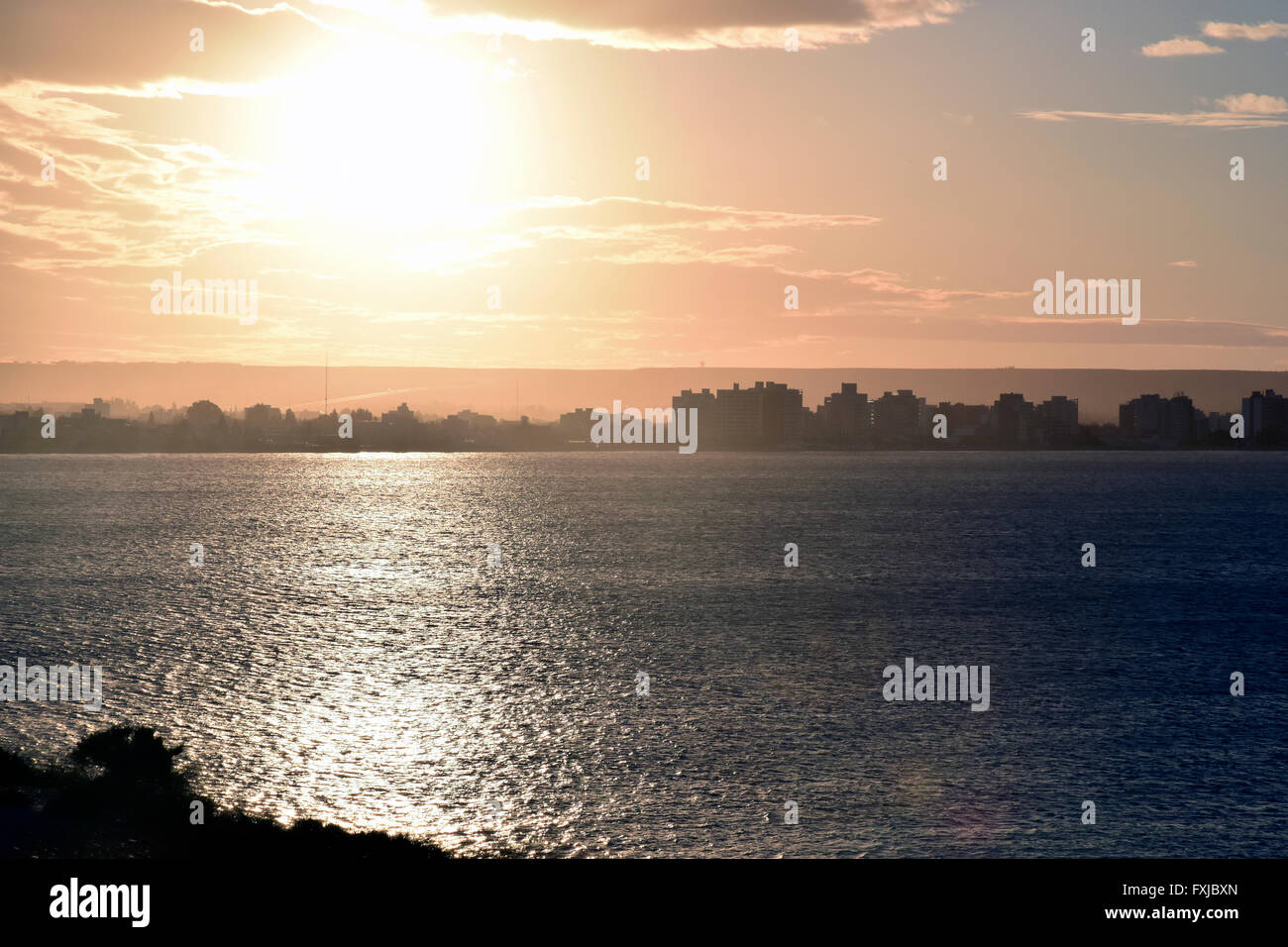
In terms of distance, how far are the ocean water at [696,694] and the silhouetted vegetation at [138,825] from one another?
358 cm

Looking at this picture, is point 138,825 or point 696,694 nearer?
point 138,825

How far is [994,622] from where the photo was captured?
86000 millimetres

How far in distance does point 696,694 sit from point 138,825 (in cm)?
3231

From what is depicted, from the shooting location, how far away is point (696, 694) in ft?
195

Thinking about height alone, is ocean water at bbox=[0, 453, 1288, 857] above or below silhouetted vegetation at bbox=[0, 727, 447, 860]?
below

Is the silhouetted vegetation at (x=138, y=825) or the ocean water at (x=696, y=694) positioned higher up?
the silhouetted vegetation at (x=138, y=825)

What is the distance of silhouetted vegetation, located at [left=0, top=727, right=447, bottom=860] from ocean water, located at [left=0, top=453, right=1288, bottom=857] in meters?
3.58

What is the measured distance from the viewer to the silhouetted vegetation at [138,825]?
3191 cm

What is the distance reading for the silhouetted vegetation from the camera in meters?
31.9

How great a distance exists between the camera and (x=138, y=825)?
112 ft

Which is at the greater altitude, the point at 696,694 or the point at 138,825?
the point at 138,825

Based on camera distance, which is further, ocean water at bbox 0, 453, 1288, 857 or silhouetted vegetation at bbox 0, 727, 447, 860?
ocean water at bbox 0, 453, 1288, 857
